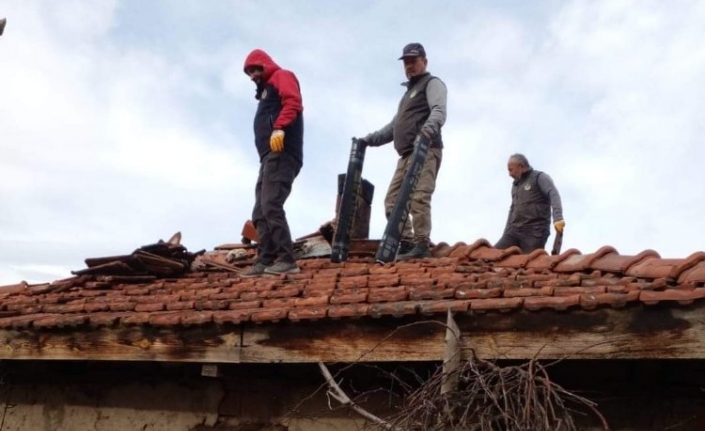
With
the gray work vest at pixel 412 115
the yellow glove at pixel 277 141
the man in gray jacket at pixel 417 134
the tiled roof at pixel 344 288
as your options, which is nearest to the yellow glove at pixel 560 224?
the tiled roof at pixel 344 288

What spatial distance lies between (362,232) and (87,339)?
2741 mm

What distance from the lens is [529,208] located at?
7.52 metres

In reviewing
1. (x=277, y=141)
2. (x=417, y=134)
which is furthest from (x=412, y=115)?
(x=277, y=141)

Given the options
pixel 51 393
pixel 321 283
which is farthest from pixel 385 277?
pixel 51 393

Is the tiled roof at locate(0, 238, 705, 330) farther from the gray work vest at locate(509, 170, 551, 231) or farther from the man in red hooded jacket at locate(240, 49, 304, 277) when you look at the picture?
the gray work vest at locate(509, 170, 551, 231)

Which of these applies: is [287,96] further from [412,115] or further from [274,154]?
[412,115]

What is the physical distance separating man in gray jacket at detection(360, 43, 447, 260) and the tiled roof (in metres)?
0.25

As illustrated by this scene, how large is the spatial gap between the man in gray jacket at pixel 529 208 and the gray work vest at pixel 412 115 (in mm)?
1542

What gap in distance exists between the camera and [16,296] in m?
6.29

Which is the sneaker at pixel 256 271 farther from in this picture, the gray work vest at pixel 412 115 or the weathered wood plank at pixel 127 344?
the gray work vest at pixel 412 115

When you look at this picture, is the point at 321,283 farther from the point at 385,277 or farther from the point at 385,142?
the point at 385,142

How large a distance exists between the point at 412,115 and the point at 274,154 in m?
1.25

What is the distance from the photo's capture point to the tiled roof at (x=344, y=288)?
11.9 feet

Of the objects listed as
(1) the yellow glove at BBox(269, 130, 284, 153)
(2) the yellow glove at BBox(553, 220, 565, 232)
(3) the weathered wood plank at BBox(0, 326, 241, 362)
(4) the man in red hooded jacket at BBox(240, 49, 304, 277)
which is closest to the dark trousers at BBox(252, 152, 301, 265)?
(4) the man in red hooded jacket at BBox(240, 49, 304, 277)
